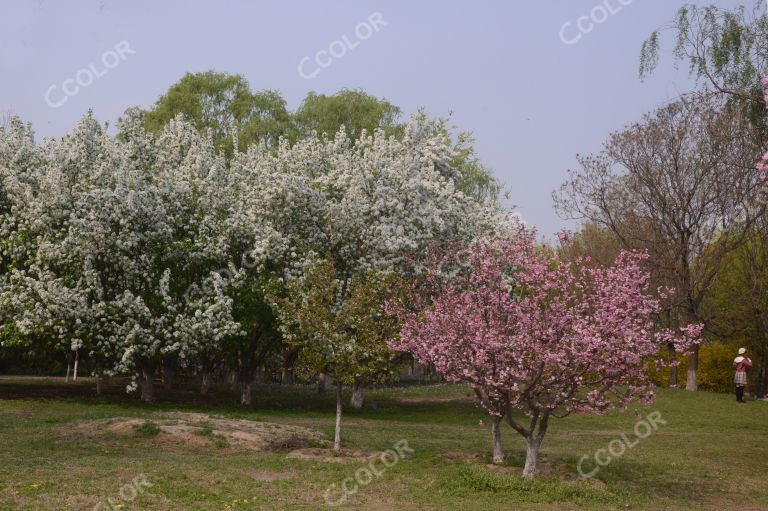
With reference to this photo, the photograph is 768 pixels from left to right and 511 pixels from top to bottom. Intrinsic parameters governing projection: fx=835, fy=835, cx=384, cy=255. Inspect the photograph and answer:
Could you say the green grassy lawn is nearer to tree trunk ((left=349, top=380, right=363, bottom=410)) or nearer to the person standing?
tree trunk ((left=349, top=380, right=363, bottom=410))

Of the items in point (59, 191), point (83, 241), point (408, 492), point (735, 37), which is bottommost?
point (408, 492)

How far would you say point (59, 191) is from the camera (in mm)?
33750

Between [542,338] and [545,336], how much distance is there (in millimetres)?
99

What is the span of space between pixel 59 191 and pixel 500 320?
21313mm

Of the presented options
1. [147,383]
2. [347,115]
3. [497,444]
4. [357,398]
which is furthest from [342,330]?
[347,115]

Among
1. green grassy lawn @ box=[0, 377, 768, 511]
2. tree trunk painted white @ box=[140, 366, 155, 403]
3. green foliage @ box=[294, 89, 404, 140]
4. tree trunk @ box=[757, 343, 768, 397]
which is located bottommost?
green grassy lawn @ box=[0, 377, 768, 511]

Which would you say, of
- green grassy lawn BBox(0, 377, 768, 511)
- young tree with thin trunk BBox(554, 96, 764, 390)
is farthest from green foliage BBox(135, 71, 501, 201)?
green grassy lawn BBox(0, 377, 768, 511)

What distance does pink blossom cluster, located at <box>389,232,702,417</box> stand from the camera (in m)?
18.7

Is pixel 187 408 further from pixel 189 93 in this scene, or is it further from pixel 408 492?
pixel 189 93

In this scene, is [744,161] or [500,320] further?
[744,161]

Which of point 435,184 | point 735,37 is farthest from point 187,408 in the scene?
point 735,37

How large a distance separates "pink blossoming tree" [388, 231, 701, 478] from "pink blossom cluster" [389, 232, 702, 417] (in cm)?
2

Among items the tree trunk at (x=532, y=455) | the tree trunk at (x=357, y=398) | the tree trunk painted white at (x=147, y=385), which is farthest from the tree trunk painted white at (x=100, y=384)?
the tree trunk at (x=532, y=455)

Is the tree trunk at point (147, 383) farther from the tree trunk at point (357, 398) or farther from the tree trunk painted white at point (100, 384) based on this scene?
the tree trunk at point (357, 398)
